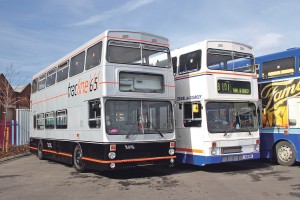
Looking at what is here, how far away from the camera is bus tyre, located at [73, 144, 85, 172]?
11855 mm

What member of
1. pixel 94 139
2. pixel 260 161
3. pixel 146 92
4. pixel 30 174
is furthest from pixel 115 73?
pixel 260 161

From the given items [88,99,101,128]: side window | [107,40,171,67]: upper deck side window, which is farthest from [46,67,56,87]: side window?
[107,40,171,67]: upper deck side window

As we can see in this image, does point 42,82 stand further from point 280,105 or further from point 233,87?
point 280,105

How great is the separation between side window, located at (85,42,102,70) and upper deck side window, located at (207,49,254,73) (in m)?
3.46

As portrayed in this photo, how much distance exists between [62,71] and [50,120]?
2.42 metres

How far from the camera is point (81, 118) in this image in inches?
466

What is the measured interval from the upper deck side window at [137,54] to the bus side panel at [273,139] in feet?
15.7

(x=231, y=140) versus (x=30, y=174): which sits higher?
(x=231, y=140)

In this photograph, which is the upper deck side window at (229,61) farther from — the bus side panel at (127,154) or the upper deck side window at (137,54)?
the bus side panel at (127,154)

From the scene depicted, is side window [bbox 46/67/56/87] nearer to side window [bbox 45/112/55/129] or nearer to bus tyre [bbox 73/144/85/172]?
side window [bbox 45/112/55/129]

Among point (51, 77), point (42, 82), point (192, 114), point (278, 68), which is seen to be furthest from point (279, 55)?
point (42, 82)

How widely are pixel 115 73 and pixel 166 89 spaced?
69.1 inches

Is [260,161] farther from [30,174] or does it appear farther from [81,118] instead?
[30,174]

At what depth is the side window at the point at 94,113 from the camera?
10.4 metres
